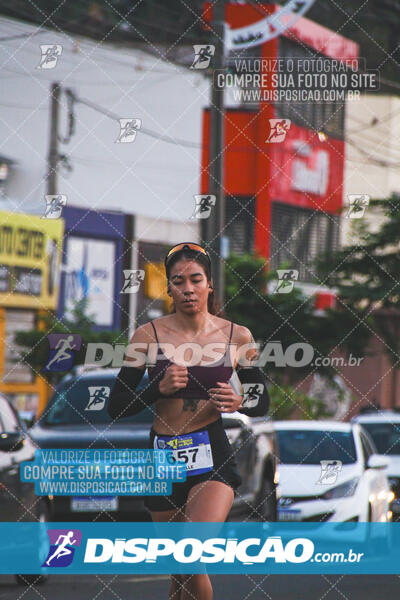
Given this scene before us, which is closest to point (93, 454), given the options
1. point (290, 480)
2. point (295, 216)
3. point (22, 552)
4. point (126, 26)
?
point (22, 552)

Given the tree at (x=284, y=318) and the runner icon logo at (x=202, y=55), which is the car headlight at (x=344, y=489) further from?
the tree at (x=284, y=318)

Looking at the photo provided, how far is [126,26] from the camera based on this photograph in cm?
3512

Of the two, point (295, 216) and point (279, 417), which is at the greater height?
point (295, 216)

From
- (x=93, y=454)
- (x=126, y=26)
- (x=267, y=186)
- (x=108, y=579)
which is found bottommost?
(x=108, y=579)

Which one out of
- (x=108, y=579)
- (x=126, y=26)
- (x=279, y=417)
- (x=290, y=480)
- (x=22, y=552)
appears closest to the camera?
(x=22, y=552)

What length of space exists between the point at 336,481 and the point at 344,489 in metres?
0.12

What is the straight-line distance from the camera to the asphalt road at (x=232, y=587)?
33.9 feet

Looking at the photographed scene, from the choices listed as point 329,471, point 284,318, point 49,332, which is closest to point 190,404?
point 329,471

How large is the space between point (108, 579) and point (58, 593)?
1486 millimetres

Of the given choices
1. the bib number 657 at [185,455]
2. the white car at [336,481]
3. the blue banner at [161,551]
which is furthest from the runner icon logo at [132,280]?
the bib number 657 at [185,455]

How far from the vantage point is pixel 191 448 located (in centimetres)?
664

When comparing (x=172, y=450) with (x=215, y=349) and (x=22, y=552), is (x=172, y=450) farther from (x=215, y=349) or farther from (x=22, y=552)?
(x=22, y=552)

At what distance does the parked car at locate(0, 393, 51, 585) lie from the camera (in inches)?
401

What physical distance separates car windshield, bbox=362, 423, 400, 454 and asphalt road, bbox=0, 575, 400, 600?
6.70 metres
